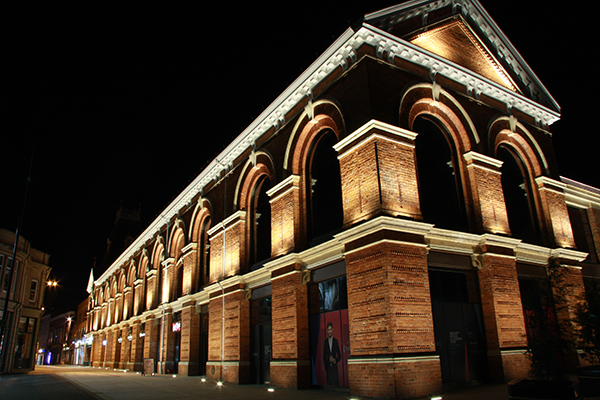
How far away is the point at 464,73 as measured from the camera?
634 inches

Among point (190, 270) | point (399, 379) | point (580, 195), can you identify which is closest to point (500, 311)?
point (399, 379)

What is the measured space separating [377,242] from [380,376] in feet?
11.2

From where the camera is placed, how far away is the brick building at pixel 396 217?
12125 mm

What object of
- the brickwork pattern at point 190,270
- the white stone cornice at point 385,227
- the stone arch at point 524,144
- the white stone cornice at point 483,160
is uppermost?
the stone arch at point 524,144

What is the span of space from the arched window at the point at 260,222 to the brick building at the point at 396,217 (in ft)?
0.27

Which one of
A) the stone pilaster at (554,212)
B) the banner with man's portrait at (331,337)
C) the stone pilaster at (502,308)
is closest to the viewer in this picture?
the stone pilaster at (502,308)

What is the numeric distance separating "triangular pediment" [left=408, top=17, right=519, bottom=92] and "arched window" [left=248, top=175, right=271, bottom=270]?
884 cm

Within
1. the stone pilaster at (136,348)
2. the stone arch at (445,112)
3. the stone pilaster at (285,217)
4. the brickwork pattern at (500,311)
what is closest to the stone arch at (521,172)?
the stone arch at (445,112)

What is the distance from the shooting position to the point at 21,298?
34.8m

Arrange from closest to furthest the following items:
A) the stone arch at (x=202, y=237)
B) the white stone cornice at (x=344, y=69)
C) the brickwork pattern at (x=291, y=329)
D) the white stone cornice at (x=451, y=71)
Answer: the white stone cornice at (x=451, y=71) → the white stone cornice at (x=344, y=69) → the brickwork pattern at (x=291, y=329) → the stone arch at (x=202, y=237)

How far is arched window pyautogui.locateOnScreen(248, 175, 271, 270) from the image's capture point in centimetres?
1923

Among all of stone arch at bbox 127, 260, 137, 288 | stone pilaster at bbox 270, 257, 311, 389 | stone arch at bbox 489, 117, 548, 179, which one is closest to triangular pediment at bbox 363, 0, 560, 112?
stone arch at bbox 489, 117, 548, 179

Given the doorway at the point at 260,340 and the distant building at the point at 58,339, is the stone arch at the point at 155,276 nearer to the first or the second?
the doorway at the point at 260,340

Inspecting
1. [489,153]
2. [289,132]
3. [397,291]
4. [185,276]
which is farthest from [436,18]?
[185,276]
